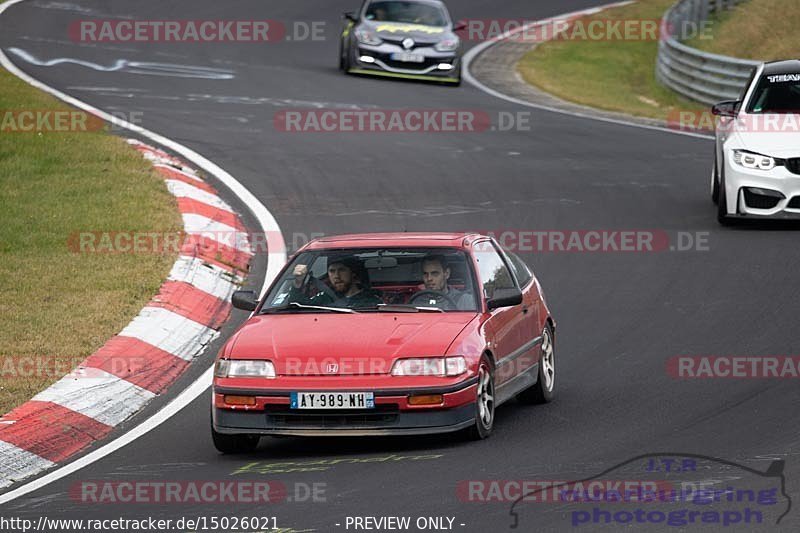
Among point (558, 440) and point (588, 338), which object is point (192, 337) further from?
point (558, 440)

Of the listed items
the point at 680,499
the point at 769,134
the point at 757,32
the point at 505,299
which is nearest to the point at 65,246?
the point at 505,299

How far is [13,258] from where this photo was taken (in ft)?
45.6

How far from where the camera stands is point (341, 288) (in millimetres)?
10133

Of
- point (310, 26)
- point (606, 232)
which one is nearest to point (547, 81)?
point (310, 26)

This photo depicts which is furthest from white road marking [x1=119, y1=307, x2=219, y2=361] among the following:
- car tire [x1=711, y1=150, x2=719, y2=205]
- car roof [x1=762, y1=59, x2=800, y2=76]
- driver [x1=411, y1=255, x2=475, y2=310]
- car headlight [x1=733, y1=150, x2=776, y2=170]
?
car roof [x1=762, y1=59, x2=800, y2=76]

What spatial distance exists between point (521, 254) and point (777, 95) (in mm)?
3700

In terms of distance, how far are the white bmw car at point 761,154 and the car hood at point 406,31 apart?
36.2 feet

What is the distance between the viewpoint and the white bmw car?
637 inches

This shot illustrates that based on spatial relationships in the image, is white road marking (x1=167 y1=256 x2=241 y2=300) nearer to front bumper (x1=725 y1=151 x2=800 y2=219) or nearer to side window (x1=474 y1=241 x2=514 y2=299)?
→ side window (x1=474 y1=241 x2=514 y2=299)

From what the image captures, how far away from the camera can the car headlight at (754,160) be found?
1623 centimetres

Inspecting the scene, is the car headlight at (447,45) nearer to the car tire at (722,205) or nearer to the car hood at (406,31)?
the car hood at (406,31)

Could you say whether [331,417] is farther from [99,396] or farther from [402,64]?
[402,64]

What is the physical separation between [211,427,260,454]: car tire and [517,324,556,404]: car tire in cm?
205

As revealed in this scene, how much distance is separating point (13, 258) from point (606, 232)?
577 centimetres
